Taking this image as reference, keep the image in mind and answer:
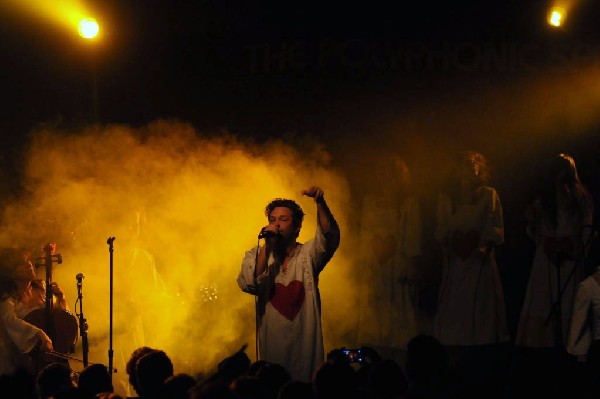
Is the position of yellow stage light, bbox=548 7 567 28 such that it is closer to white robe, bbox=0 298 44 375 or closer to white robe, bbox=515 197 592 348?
white robe, bbox=515 197 592 348

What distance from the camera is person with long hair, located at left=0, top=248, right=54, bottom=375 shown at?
9.88m

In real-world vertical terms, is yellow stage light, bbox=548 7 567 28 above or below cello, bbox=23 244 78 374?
above

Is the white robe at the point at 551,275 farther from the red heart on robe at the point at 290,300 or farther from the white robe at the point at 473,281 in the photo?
the red heart on robe at the point at 290,300

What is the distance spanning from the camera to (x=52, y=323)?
10.1 m

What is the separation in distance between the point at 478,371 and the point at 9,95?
6.58 metres

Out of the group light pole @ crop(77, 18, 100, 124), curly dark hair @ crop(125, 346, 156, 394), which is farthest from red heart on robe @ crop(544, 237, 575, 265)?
light pole @ crop(77, 18, 100, 124)

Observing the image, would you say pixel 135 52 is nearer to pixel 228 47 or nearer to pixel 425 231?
pixel 228 47

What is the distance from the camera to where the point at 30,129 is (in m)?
12.0

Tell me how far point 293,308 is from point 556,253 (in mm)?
3265

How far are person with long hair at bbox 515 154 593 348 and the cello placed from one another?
481cm

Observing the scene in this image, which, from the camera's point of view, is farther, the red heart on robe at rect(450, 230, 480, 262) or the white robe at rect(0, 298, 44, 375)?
the red heart on robe at rect(450, 230, 480, 262)

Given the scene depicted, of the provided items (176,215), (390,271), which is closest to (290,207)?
(390,271)

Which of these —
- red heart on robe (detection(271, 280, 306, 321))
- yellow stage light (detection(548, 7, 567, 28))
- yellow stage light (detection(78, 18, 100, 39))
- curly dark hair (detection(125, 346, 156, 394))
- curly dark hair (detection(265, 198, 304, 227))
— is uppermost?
yellow stage light (detection(78, 18, 100, 39))

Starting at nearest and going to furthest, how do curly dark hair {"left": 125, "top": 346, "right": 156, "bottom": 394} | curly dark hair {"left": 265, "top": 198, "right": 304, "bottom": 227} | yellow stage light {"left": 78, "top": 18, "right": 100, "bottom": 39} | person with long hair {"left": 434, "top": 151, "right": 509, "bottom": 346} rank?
curly dark hair {"left": 125, "top": 346, "right": 156, "bottom": 394}, curly dark hair {"left": 265, "top": 198, "right": 304, "bottom": 227}, person with long hair {"left": 434, "top": 151, "right": 509, "bottom": 346}, yellow stage light {"left": 78, "top": 18, "right": 100, "bottom": 39}
